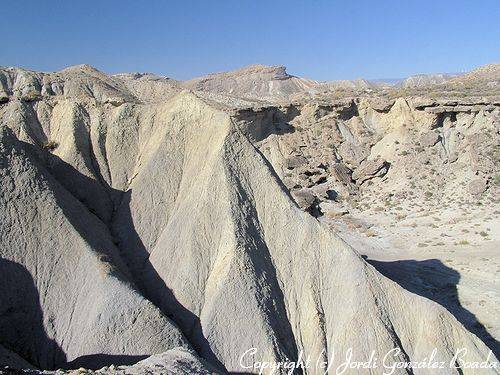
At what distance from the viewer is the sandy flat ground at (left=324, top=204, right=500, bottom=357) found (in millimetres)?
17875

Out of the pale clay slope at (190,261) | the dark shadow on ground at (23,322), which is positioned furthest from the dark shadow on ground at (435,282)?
the dark shadow on ground at (23,322)

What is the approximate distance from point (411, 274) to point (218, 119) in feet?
42.3

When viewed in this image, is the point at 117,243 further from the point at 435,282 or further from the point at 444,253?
the point at 444,253

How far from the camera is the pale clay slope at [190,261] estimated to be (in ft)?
30.1

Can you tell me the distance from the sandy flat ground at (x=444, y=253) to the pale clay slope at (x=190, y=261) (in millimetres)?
8058

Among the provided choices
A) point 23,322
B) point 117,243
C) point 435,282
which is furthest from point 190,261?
point 435,282

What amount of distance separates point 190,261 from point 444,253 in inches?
712

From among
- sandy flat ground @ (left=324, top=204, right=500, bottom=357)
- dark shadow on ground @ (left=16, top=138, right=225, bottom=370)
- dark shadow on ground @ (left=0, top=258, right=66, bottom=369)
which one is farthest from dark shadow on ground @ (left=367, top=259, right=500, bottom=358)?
dark shadow on ground @ (left=0, top=258, right=66, bottom=369)

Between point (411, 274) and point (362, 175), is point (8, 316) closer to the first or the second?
point (411, 274)

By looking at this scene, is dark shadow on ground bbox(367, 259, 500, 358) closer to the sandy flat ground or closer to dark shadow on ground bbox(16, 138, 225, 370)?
the sandy flat ground

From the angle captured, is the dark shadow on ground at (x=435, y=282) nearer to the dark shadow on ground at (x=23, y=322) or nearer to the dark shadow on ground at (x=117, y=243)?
the dark shadow on ground at (x=117, y=243)

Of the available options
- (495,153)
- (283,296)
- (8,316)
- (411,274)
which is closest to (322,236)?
(283,296)

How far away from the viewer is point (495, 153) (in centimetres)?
3409

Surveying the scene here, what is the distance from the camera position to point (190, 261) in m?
10.7
